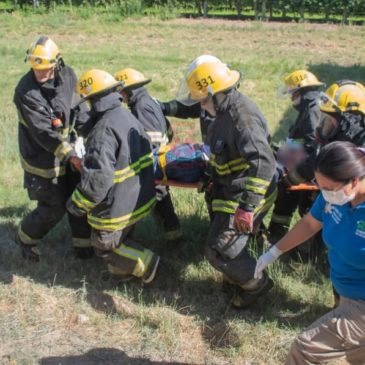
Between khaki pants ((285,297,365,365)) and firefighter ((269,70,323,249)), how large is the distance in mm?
1855

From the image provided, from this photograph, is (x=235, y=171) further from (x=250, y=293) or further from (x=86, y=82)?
(x=86, y=82)

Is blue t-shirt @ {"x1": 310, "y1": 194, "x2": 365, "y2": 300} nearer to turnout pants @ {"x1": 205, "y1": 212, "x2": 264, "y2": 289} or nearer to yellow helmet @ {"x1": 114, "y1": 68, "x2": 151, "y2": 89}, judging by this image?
turnout pants @ {"x1": 205, "y1": 212, "x2": 264, "y2": 289}

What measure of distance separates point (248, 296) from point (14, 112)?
22.0 ft

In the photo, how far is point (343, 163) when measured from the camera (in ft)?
7.62

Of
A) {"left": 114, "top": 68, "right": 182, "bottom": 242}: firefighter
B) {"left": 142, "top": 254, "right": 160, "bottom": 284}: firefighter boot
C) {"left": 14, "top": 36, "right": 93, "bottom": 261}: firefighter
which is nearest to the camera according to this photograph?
{"left": 142, "top": 254, "right": 160, "bottom": 284}: firefighter boot

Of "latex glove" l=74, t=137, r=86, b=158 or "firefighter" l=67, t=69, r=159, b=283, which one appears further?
"latex glove" l=74, t=137, r=86, b=158

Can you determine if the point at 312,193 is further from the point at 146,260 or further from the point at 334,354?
the point at 334,354

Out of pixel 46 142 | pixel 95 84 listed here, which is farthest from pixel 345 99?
pixel 46 142

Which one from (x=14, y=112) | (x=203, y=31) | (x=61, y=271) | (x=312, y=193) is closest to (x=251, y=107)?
(x=312, y=193)

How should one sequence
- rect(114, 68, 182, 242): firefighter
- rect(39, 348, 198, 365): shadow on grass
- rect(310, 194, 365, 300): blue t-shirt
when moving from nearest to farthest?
rect(310, 194, 365, 300): blue t-shirt, rect(39, 348, 198, 365): shadow on grass, rect(114, 68, 182, 242): firefighter

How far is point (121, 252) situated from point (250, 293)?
1046 millimetres

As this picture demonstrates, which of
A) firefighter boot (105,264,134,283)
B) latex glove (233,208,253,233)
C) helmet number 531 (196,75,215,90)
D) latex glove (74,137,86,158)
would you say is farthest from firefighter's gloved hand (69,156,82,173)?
latex glove (233,208,253,233)

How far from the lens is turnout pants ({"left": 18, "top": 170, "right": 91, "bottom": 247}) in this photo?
175 inches

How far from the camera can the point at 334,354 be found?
8.21 ft
